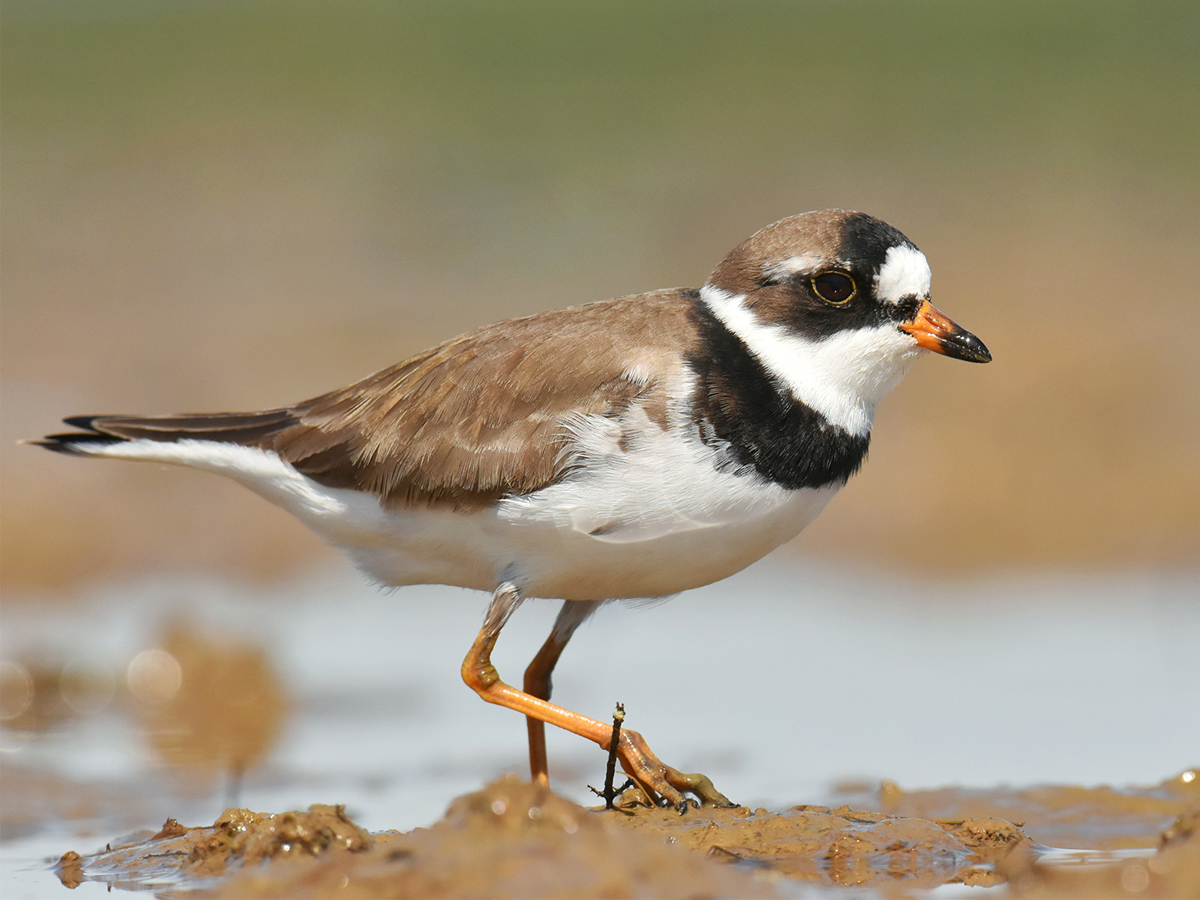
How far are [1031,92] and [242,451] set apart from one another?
2066 cm

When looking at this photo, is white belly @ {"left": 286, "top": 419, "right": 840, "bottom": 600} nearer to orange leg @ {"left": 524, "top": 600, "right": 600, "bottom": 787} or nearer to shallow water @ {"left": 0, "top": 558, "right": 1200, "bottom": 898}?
orange leg @ {"left": 524, "top": 600, "right": 600, "bottom": 787}

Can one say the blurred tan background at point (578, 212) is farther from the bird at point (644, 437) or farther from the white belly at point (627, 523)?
the white belly at point (627, 523)

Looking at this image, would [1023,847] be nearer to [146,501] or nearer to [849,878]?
[849,878]

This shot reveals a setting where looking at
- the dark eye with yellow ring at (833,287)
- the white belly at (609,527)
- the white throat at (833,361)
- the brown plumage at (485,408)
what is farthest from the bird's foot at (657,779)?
the dark eye with yellow ring at (833,287)

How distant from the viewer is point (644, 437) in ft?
18.0

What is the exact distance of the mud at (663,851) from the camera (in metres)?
4.30

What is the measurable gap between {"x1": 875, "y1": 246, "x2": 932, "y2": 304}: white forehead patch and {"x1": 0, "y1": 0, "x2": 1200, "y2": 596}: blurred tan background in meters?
5.90

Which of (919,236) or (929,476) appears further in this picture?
(919,236)

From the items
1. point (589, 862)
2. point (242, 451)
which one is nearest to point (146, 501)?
point (242, 451)

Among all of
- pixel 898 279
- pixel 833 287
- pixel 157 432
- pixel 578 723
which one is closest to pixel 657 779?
pixel 578 723

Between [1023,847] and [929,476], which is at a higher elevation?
[929,476]

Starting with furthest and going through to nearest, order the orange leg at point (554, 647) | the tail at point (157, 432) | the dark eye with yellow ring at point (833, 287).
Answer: the tail at point (157, 432) < the orange leg at point (554, 647) < the dark eye with yellow ring at point (833, 287)

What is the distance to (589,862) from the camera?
168 inches

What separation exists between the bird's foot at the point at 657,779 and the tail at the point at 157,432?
2.08 metres
